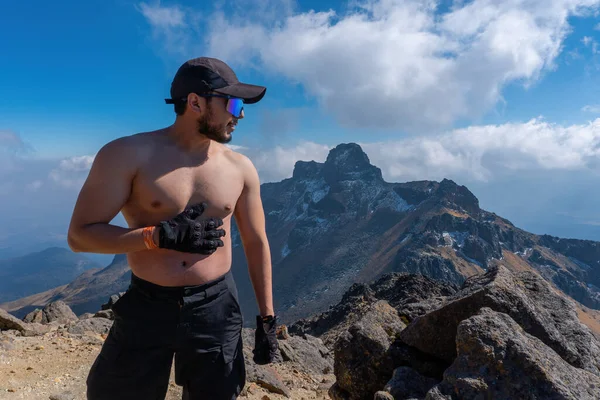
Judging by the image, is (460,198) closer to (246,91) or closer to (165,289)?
(246,91)

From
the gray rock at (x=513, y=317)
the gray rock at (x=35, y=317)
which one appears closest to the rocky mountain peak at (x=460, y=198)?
the gray rock at (x=35, y=317)

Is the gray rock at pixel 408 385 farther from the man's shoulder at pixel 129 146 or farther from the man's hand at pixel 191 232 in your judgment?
the man's shoulder at pixel 129 146

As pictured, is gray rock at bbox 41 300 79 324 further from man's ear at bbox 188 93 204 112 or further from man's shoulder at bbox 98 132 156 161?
man's ear at bbox 188 93 204 112

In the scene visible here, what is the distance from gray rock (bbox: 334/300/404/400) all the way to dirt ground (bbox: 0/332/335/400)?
284 centimetres

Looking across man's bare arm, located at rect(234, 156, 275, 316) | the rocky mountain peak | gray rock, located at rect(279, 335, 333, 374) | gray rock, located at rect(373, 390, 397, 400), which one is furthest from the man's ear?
the rocky mountain peak

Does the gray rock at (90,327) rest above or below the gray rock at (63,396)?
above

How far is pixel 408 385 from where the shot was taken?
5.73m

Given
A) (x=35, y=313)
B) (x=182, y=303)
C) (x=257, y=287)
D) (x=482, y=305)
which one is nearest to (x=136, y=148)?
(x=182, y=303)

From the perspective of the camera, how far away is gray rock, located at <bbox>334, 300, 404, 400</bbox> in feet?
22.5

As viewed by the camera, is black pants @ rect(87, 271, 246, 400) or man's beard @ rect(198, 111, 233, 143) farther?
man's beard @ rect(198, 111, 233, 143)

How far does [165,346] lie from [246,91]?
8.81 ft

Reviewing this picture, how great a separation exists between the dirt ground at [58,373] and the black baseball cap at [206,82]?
6.87 m

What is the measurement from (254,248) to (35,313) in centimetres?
2305

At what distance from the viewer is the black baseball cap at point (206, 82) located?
4.01m
